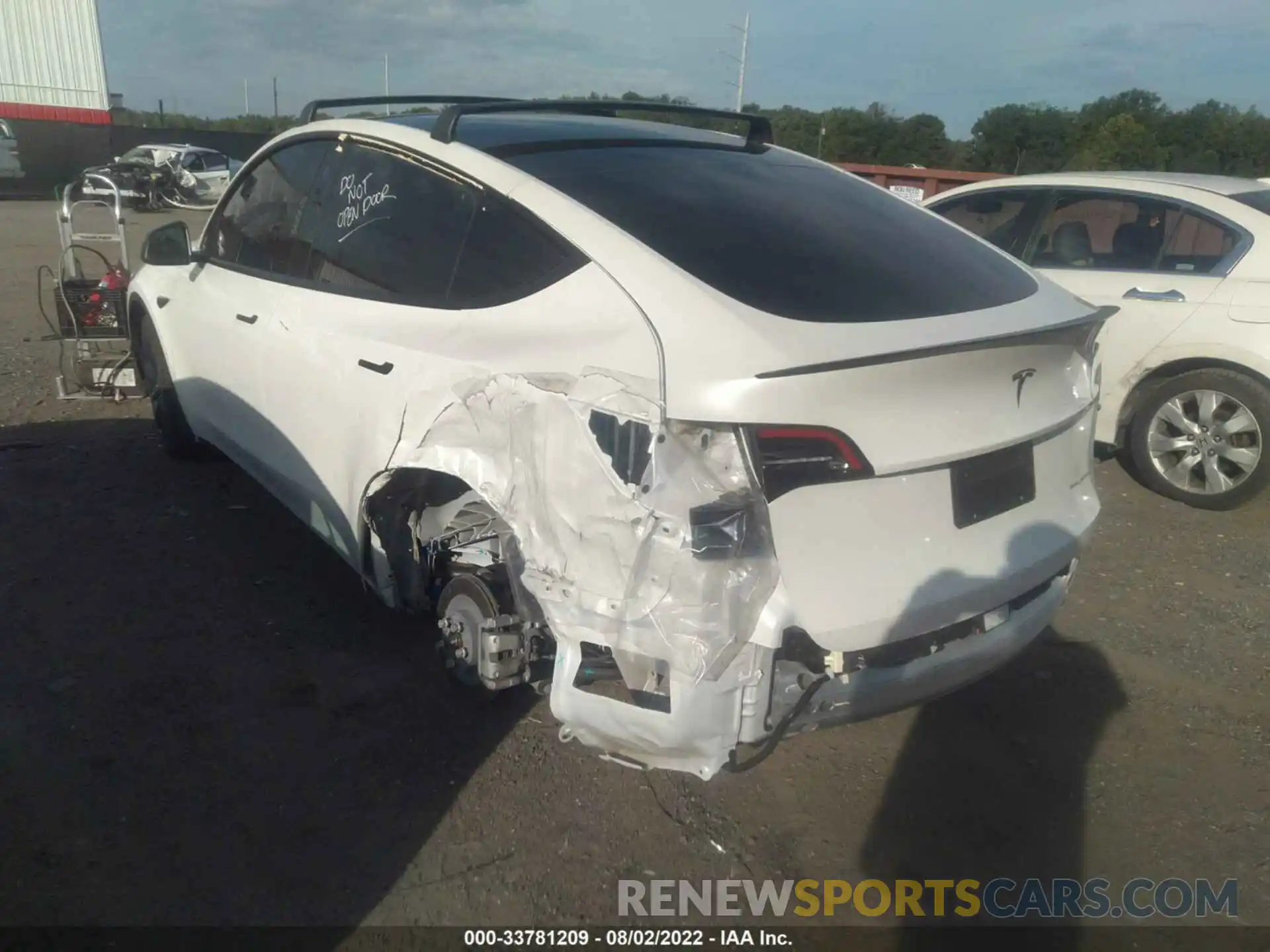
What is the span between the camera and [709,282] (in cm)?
258

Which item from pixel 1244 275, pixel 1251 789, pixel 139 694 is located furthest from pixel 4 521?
pixel 1244 275

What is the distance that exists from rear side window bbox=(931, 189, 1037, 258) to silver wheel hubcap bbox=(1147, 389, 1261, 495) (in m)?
1.36

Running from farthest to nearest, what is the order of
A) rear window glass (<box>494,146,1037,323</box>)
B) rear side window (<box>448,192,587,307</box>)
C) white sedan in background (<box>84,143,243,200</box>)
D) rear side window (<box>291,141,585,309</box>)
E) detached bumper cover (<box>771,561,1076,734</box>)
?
white sedan in background (<box>84,143,243,200</box>) < rear side window (<box>291,141,585,309</box>) < rear side window (<box>448,192,587,307</box>) < rear window glass (<box>494,146,1037,323</box>) < detached bumper cover (<box>771,561,1076,734</box>)

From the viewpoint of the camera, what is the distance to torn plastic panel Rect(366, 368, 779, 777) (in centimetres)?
232

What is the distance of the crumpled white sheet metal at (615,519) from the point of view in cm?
233

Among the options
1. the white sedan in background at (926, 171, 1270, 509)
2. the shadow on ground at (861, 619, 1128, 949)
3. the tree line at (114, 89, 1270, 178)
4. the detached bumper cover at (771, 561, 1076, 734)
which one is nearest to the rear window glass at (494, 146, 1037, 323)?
the detached bumper cover at (771, 561, 1076, 734)

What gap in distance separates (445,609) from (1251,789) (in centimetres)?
258

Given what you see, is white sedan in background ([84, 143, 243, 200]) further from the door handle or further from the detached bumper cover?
the detached bumper cover

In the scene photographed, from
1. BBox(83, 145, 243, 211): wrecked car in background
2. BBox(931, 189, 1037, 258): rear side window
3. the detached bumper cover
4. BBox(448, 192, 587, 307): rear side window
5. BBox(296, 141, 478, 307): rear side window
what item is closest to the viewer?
the detached bumper cover

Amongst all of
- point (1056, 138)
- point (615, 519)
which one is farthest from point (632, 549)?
point (1056, 138)

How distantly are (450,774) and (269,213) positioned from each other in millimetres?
2504

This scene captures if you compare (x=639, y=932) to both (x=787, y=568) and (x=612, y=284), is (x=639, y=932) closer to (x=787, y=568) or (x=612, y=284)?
(x=787, y=568)

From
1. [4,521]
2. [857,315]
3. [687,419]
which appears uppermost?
[857,315]

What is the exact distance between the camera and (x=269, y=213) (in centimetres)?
435
